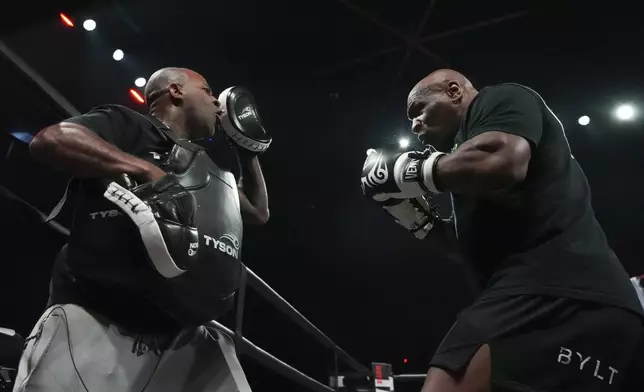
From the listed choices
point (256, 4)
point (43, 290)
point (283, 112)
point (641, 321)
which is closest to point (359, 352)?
point (283, 112)

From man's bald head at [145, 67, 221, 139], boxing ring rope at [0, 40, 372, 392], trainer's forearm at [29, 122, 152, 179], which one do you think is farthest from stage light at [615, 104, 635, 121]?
trainer's forearm at [29, 122, 152, 179]

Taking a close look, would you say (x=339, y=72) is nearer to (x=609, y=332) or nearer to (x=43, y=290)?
(x=43, y=290)

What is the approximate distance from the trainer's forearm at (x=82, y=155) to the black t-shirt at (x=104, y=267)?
65 mm

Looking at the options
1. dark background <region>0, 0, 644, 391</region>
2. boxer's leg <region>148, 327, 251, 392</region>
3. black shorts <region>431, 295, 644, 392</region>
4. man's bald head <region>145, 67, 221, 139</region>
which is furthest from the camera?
dark background <region>0, 0, 644, 391</region>

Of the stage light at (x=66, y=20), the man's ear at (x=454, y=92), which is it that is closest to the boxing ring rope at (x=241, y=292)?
the man's ear at (x=454, y=92)

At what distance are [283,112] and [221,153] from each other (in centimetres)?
75

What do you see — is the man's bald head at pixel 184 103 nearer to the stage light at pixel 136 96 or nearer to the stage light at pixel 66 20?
the stage light at pixel 66 20

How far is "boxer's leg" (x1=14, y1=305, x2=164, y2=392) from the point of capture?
1184 mm

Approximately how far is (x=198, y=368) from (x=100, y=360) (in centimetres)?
24

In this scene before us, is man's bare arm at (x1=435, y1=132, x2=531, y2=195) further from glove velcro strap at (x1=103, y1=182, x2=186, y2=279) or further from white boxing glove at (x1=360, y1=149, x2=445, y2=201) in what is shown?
glove velcro strap at (x1=103, y1=182, x2=186, y2=279)

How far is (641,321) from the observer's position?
1.16 meters

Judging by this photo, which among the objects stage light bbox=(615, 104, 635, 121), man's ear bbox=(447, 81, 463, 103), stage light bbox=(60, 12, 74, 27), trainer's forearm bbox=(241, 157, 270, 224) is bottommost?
trainer's forearm bbox=(241, 157, 270, 224)

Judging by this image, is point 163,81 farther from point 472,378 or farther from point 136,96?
point 136,96

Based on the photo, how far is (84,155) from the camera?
4.07ft
